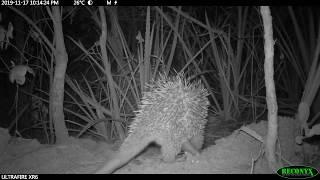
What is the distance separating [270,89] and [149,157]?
84.9 inches

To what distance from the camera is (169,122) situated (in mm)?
4695

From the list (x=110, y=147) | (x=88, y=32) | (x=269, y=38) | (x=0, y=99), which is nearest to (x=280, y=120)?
(x=269, y=38)

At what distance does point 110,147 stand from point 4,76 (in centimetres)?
Answer: 736

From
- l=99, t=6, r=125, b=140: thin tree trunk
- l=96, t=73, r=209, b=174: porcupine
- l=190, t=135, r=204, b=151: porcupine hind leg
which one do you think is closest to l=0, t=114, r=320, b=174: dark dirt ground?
l=190, t=135, r=204, b=151: porcupine hind leg

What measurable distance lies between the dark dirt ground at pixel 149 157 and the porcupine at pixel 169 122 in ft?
0.86

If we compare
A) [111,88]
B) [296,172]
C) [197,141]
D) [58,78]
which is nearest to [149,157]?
[197,141]

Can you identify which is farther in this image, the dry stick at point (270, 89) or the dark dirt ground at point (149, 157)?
Answer: the dark dirt ground at point (149, 157)

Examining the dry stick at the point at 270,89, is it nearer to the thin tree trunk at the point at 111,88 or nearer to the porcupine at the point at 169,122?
the porcupine at the point at 169,122

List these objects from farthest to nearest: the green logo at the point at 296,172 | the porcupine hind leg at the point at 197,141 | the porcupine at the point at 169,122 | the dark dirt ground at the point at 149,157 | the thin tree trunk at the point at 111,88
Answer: the thin tree trunk at the point at 111,88
the porcupine hind leg at the point at 197,141
the porcupine at the point at 169,122
the dark dirt ground at the point at 149,157
the green logo at the point at 296,172

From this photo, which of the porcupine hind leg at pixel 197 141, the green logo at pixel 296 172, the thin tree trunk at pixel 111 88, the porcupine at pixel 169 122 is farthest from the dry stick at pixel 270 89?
the thin tree trunk at pixel 111 88

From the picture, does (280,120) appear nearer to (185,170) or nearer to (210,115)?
(210,115)

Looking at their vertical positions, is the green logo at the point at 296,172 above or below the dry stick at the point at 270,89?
below

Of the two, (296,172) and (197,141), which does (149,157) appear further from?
(296,172)

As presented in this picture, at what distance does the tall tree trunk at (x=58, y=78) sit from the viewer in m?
5.48
